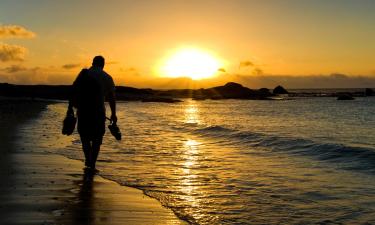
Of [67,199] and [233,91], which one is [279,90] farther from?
[67,199]

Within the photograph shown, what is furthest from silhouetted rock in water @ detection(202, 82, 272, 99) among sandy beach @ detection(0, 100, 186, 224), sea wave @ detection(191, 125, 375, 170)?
sandy beach @ detection(0, 100, 186, 224)

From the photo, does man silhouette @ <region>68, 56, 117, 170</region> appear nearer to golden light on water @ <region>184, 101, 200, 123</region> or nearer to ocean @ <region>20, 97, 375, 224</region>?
ocean @ <region>20, 97, 375, 224</region>

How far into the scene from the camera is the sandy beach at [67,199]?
5.30 metres

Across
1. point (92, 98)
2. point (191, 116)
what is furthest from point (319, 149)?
point (191, 116)

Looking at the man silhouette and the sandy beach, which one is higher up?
the man silhouette

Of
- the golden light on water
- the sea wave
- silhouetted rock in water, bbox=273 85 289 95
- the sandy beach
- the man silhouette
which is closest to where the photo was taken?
the sandy beach

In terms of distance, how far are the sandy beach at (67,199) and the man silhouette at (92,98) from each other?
78 cm

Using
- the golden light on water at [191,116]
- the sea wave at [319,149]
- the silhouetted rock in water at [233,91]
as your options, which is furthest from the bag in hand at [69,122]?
the silhouetted rock in water at [233,91]

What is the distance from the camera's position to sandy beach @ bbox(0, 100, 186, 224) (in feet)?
17.4

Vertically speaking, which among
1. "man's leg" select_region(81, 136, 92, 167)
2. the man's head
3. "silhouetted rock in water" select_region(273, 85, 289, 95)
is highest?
"silhouetted rock in water" select_region(273, 85, 289, 95)

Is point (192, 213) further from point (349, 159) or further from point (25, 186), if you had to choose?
point (349, 159)

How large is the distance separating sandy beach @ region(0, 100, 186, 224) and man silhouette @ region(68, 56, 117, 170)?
778 millimetres

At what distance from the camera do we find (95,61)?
27.8 feet

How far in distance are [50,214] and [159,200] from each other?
5.81 ft
